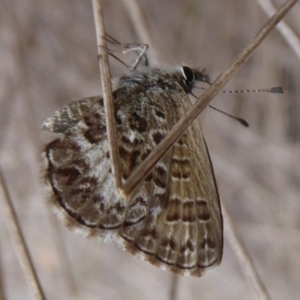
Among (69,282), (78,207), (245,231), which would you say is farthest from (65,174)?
(245,231)

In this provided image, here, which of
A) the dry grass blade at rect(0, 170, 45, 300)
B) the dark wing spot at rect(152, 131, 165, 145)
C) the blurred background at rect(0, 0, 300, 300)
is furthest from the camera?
the blurred background at rect(0, 0, 300, 300)

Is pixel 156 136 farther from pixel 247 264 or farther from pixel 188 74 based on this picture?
pixel 247 264

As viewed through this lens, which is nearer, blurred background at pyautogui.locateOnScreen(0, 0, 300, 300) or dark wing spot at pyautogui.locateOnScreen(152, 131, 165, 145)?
dark wing spot at pyautogui.locateOnScreen(152, 131, 165, 145)

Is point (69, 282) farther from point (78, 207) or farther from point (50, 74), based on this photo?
point (78, 207)

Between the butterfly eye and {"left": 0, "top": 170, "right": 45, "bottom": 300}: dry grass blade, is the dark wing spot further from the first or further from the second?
{"left": 0, "top": 170, "right": 45, "bottom": 300}: dry grass blade

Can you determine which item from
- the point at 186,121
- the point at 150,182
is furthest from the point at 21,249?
the point at 186,121

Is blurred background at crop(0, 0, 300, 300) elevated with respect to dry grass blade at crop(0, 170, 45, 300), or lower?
elevated

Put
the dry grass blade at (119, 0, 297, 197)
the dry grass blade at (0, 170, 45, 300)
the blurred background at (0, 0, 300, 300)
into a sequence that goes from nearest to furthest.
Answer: the dry grass blade at (119, 0, 297, 197) → the dry grass blade at (0, 170, 45, 300) → the blurred background at (0, 0, 300, 300)

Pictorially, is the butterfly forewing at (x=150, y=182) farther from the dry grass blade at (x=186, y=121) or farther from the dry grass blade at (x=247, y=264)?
the dry grass blade at (x=186, y=121)

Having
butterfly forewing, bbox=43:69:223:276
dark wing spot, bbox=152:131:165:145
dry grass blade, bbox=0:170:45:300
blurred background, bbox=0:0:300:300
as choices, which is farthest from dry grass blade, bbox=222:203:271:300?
blurred background, bbox=0:0:300:300
